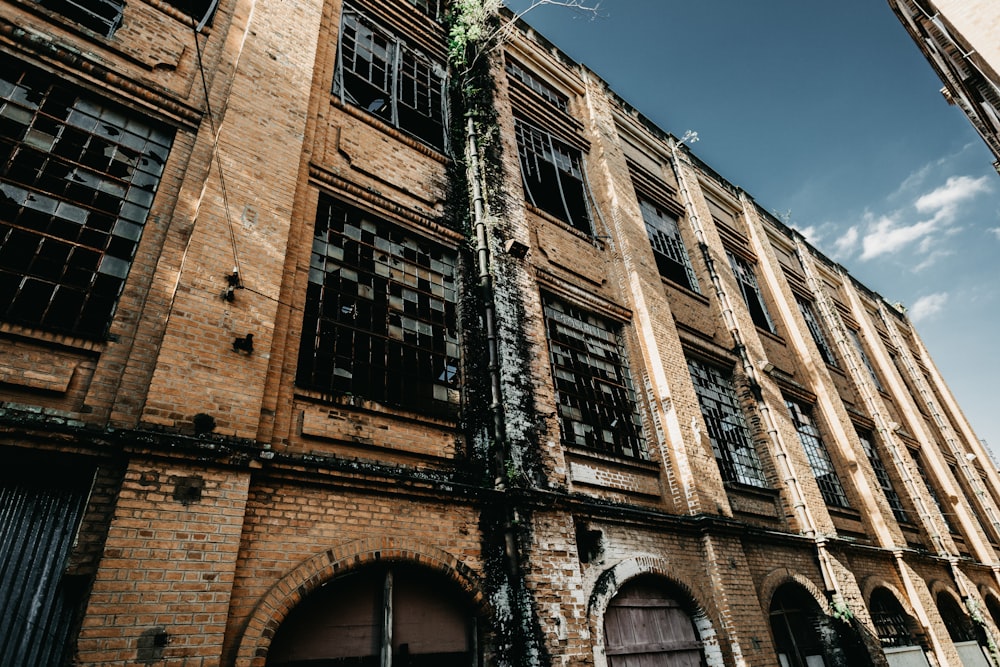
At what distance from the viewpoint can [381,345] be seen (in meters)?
5.54

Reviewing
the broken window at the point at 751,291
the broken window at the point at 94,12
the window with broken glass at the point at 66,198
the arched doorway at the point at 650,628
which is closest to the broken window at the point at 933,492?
the broken window at the point at 751,291

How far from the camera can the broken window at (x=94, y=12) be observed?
16.7ft

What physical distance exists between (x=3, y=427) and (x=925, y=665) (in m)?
13.6

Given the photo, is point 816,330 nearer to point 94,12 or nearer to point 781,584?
point 781,584

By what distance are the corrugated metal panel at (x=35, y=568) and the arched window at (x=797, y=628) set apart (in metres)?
8.08

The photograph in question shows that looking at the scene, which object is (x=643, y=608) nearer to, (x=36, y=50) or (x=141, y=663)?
(x=141, y=663)

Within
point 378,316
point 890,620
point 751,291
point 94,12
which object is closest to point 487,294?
point 378,316

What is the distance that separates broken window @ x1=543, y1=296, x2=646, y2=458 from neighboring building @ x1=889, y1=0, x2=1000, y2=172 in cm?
831

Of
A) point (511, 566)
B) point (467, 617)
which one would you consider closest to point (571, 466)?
point (511, 566)

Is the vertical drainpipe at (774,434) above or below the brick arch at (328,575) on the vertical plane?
above

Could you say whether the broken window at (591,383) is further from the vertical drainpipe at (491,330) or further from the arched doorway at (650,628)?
the arched doorway at (650,628)

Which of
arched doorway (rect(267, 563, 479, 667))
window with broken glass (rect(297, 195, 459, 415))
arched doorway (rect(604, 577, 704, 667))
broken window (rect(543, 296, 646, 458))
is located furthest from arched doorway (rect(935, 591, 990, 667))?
window with broken glass (rect(297, 195, 459, 415))

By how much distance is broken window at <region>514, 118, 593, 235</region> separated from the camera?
9.14 m

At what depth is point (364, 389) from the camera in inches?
203
